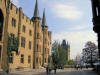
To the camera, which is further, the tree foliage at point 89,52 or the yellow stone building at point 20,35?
the tree foliage at point 89,52

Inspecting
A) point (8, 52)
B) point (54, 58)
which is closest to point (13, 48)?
point (8, 52)

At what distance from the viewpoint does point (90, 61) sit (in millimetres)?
68312

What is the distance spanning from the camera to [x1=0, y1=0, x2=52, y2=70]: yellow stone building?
1148 inches

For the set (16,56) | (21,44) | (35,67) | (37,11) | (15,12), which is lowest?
(35,67)

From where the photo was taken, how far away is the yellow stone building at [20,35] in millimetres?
29161

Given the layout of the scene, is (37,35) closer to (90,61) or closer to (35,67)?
(35,67)

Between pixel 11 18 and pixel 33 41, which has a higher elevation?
pixel 11 18

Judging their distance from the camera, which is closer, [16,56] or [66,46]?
[16,56]

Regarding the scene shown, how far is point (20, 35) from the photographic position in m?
37.9

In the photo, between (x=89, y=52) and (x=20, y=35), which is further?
(x=89, y=52)

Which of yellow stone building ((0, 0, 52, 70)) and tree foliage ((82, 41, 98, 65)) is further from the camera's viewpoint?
tree foliage ((82, 41, 98, 65))

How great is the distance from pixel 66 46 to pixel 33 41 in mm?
117118

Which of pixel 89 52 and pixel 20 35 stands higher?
pixel 20 35

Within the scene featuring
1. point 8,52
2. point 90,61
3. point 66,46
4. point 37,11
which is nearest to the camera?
point 8,52
